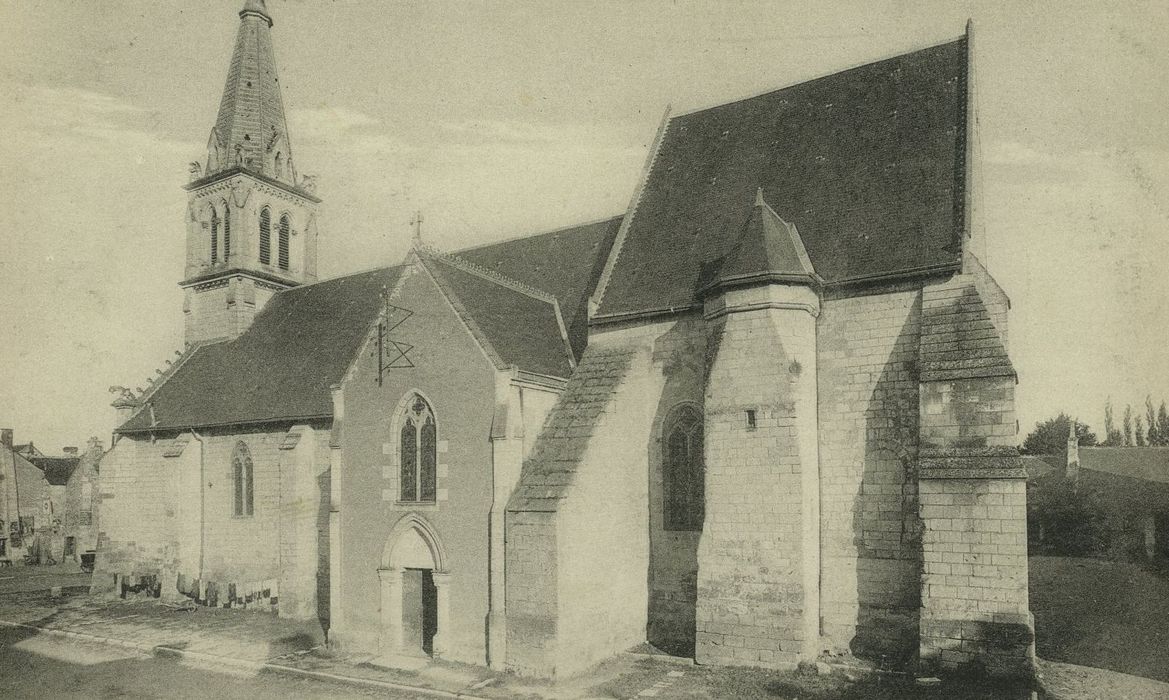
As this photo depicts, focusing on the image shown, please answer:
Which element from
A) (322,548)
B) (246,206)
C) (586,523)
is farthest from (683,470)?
(246,206)

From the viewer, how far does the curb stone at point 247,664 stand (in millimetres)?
13922

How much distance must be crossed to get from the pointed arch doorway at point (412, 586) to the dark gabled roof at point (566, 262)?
19.4ft

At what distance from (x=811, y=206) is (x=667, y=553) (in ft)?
27.5

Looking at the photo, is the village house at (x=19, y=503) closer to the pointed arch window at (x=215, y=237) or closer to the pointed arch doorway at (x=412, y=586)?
the pointed arch window at (x=215, y=237)

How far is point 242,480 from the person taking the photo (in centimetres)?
2431

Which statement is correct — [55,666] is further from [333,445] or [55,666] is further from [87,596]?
[87,596]

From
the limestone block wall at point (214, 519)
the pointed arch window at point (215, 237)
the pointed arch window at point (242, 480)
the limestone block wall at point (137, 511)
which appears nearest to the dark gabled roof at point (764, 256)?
the limestone block wall at point (214, 519)

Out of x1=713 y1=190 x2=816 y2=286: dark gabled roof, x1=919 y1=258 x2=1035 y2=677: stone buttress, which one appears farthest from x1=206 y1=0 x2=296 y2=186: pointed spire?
x1=919 y1=258 x2=1035 y2=677: stone buttress

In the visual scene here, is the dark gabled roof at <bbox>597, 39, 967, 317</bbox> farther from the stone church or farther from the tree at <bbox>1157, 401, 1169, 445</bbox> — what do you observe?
the tree at <bbox>1157, 401, 1169, 445</bbox>

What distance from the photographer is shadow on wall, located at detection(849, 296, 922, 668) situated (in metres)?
14.4

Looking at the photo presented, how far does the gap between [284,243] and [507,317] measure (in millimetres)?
17385

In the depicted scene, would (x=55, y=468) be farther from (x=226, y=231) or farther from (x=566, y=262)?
(x=566, y=262)

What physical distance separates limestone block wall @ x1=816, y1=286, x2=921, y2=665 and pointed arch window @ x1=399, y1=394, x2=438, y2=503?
8.18 m

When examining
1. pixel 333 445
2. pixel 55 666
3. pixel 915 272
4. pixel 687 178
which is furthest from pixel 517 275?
pixel 55 666
